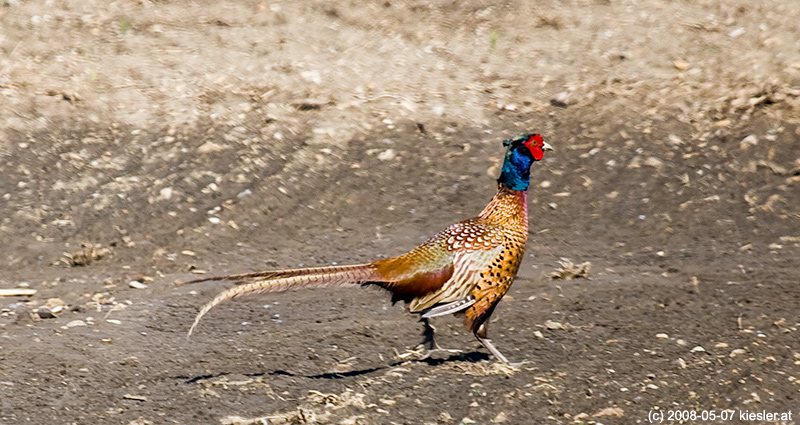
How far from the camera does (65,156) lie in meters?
6.71

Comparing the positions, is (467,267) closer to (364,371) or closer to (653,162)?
(364,371)

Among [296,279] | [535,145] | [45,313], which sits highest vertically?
[535,145]

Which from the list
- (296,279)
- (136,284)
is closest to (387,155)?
(136,284)

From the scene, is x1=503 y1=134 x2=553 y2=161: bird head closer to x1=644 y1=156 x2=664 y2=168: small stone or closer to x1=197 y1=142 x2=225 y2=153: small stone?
x1=644 y1=156 x2=664 y2=168: small stone

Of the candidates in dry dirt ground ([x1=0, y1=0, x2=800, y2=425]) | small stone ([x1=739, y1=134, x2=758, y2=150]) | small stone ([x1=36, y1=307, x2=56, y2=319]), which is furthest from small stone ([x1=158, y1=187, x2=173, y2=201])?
small stone ([x1=739, y1=134, x2=758, y2=150])

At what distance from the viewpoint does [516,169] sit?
4.25 m

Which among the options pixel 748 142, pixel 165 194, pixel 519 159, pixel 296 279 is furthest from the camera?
pixel 748 142

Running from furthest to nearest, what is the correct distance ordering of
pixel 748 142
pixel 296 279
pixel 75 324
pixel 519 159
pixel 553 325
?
pixel 748 142 → pixel 75 324 → pixel 553 325 → pixel 519 159 → pixel 296 279

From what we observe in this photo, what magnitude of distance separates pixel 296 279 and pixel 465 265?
2.53ft

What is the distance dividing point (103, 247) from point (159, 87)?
7.01ft

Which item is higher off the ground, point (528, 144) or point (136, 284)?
point (528, 144)

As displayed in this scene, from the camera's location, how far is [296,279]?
148 inches

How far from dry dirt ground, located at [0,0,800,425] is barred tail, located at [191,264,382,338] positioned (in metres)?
0.52

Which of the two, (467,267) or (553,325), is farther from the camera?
(553,325)
